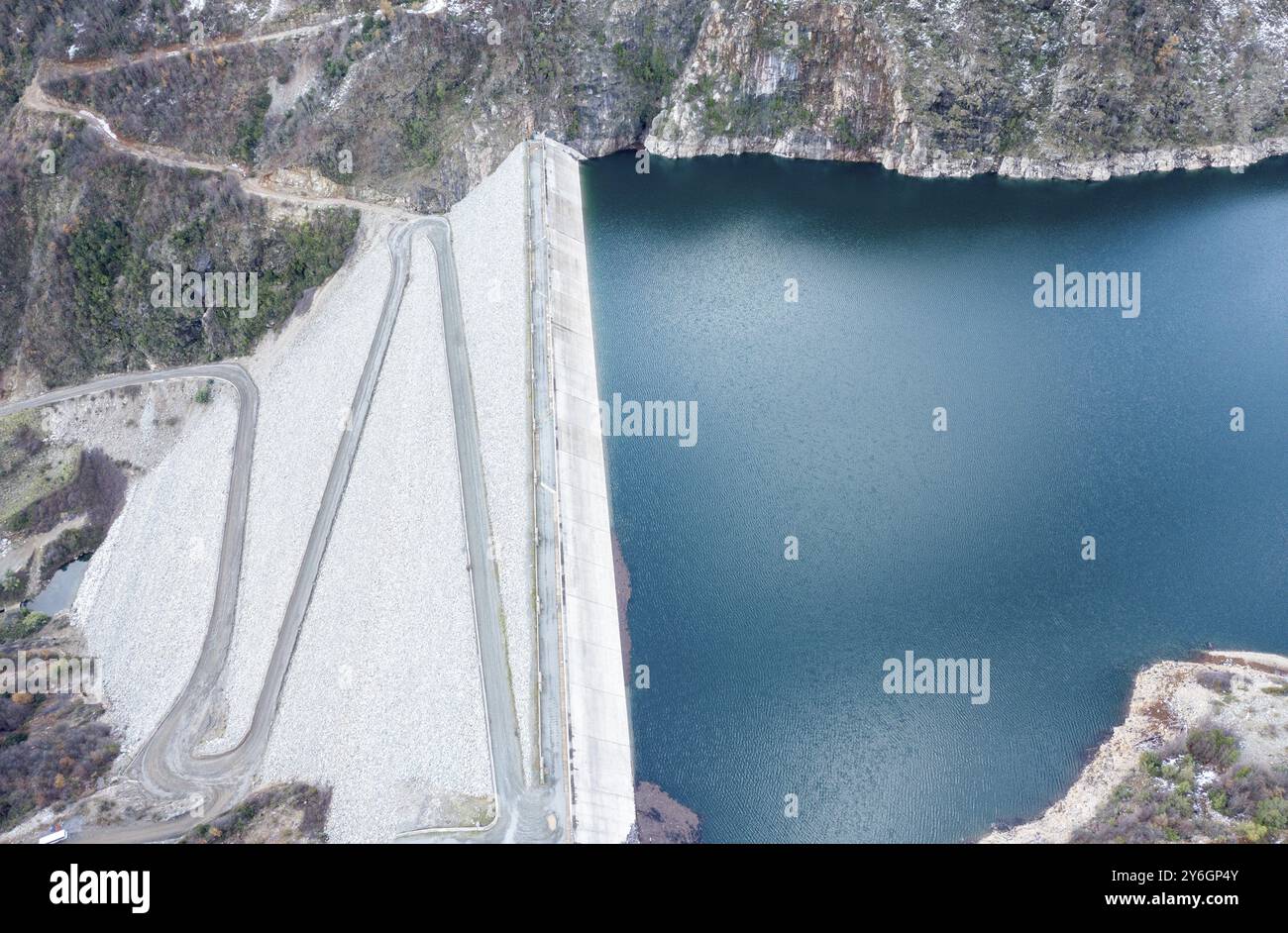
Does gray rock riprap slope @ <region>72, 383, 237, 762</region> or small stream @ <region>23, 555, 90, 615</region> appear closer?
gray rock riprap slope @ <region>72, 383, 237, 762</region>

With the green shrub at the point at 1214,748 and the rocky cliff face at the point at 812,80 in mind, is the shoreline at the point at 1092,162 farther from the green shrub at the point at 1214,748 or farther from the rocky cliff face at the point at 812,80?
the green shrub at the point at 1214,748

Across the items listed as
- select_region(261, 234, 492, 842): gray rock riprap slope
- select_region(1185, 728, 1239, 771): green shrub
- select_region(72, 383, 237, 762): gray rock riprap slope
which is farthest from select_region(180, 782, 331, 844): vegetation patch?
select_region(1185, 728, 1239, 771): green shrub

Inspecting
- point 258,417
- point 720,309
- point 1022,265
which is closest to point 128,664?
point 258,417

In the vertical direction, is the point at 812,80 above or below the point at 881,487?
above

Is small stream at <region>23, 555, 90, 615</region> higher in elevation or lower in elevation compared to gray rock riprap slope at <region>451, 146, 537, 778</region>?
lower

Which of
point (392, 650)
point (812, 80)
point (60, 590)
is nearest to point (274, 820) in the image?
point (392, 650)

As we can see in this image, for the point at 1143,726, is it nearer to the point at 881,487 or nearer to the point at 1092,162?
the point at 881,487

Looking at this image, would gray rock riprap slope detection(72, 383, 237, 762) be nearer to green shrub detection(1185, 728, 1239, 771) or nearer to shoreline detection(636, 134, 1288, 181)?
green shrub detection(1185, 728, 1239, 771)

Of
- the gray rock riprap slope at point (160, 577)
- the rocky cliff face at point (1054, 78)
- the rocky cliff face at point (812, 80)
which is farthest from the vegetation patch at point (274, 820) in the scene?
the rocky cliff face at point (1054, 78)

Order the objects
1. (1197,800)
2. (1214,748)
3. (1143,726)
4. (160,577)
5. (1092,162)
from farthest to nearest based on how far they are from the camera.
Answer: (1092,162) → (160,577) → (1143,726) → (1214,748) → (1197,800)
